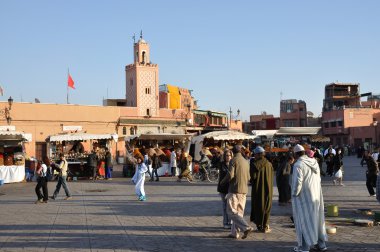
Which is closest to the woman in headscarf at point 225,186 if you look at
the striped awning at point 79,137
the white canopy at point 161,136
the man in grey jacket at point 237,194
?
the man in grey jacket at point 237,194

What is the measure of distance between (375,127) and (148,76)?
94.4 feet

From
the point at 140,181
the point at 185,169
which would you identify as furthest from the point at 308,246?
the point at 185,169

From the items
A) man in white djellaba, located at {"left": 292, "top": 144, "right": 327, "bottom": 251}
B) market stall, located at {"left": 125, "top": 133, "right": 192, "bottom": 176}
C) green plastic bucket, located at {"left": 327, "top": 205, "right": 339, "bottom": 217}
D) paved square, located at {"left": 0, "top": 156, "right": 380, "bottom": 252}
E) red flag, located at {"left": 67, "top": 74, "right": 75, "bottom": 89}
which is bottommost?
paved square, located at {"left": 0, "top": 156, "right": 380, "bottom": 252}

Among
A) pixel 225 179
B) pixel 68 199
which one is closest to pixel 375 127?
pixel 68 199

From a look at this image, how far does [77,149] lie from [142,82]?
97.3ft

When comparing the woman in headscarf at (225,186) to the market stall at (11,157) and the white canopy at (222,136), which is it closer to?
the market stall at (11,157)

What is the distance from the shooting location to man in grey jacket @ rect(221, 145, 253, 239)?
8398 millimetres

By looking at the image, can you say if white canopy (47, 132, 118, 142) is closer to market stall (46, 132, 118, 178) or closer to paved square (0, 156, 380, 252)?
market stall (46, 132, 118, 178)

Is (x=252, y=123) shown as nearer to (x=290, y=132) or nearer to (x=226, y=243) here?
(x=290, y=132)

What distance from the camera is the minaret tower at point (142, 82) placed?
184 ft

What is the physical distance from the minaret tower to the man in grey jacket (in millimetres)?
46117

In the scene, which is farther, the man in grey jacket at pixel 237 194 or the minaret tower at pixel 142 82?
the minaret tower at pixel 142 82

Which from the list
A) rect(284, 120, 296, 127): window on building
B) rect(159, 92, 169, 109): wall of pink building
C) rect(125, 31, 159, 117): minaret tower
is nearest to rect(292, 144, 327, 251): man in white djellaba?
rect(125, 31, 159, 117): minaret tower

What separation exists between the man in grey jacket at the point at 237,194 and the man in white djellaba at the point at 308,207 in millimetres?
1259
